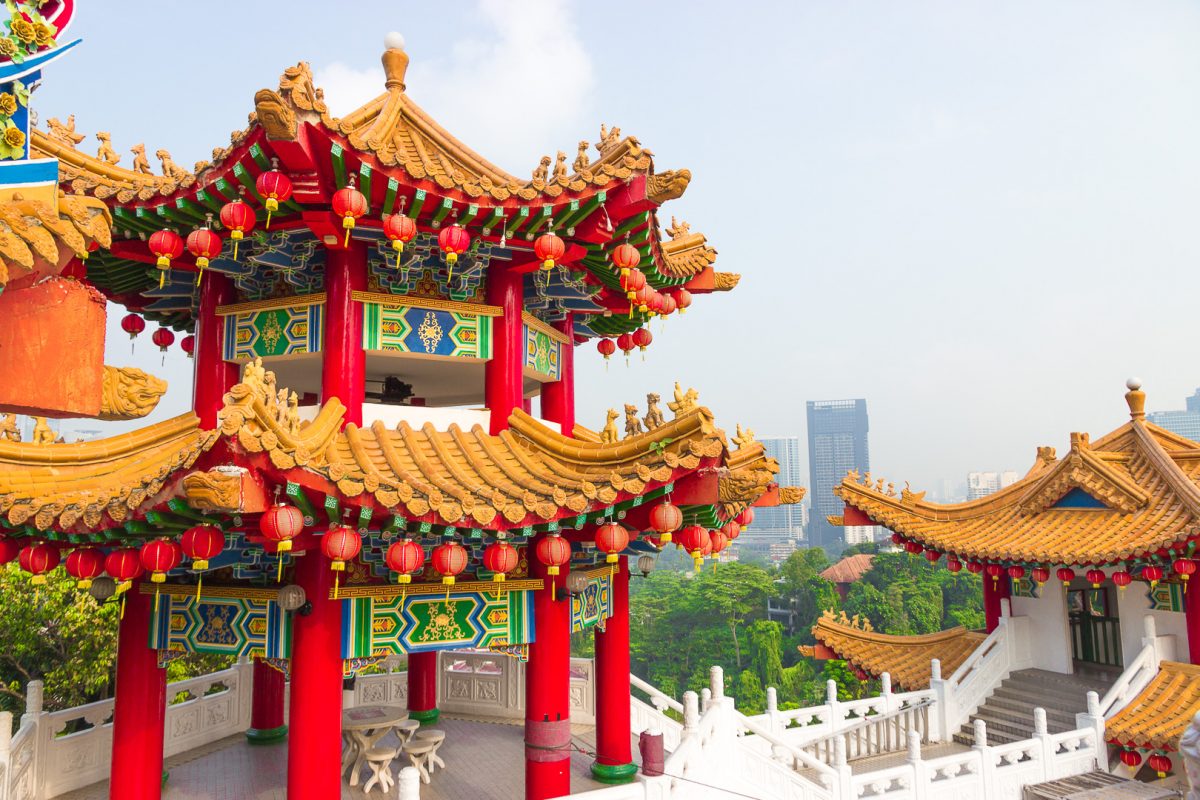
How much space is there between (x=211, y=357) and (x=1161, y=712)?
13296 mm

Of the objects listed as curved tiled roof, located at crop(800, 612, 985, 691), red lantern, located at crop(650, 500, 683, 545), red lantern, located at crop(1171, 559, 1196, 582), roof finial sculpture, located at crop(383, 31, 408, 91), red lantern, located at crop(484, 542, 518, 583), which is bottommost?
curved tiled roof, located at crop(800, 612, 985, 691)

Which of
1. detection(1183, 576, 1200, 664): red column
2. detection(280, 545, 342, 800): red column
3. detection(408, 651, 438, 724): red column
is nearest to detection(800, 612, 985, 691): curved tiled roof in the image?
detection(1183, 576, 1200, 664): red column

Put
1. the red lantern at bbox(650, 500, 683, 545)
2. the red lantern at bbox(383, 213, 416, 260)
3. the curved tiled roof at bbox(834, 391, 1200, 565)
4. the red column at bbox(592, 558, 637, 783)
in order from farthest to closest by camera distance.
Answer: the curved tiled roof at bbox(834, 391, 1200, 565), the red column at bbox(592, 558, 637, 783), the red lantern at bbox(383, 213, 416, 260), the red lantern at bbox(650, 500, 683, 545)

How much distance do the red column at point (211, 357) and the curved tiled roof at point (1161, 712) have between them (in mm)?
12399

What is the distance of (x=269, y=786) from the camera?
8.71 metres

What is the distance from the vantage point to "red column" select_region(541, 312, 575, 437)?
9.38 metres

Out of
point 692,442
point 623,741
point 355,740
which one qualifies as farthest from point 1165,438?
point 355,740

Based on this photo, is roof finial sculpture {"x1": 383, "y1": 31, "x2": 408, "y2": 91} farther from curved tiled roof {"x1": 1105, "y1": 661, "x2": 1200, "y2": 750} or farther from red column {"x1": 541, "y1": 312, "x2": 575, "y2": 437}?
curved tiled roof {"x1": 1105, "y1": 661, "x2": 1200, "y2": 750}

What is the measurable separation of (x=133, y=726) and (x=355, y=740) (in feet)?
7.45

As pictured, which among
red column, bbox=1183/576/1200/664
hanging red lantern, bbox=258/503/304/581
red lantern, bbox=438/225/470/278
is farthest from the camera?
red column, bbox=1183/576/1200/664

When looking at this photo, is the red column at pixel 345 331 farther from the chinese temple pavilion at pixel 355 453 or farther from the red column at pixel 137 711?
the red column at pixel 137 711

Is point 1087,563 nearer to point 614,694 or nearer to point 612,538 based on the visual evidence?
point 614,694

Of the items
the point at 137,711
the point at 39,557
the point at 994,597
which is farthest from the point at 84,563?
the point at 994,597

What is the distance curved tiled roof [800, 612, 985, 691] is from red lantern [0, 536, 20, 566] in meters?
13.7
